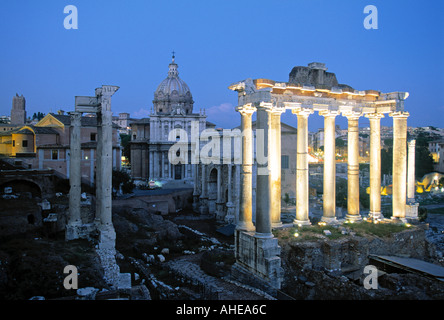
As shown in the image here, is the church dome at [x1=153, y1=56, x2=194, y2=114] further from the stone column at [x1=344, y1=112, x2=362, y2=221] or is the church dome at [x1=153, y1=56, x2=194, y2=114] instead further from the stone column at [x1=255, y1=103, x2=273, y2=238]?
the stone column at [x1=255, y1=103, x2=273, y2=238]

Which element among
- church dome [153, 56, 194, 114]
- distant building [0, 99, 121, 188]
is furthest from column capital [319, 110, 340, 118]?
church dome [153, 56, 194, 114]

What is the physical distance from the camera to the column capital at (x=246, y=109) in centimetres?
1374

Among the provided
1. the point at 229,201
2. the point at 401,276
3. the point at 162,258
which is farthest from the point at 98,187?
the point at 229,201

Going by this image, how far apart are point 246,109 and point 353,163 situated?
6.48m

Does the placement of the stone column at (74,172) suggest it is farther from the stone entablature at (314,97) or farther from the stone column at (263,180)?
the stone column at (263,180)

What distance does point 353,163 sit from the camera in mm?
16984

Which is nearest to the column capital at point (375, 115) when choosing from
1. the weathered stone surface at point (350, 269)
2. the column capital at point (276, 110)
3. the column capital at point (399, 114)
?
the column capital at point (399, 114)

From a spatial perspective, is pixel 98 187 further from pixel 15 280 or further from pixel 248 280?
pixel 248 280

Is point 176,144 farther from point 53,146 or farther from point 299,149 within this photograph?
point 299,149

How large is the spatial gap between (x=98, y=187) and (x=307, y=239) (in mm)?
9224

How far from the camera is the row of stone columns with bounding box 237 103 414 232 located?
12.6 m

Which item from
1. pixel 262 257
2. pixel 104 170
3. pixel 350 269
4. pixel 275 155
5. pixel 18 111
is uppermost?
pixel 18 111

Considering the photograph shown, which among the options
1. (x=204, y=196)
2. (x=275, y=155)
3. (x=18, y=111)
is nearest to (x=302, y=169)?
(x=275, y=155)

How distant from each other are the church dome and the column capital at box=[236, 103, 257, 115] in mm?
38756
